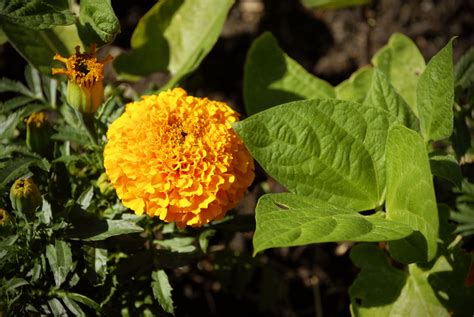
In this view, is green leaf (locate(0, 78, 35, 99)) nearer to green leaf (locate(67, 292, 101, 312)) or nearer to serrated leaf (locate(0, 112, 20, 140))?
serrated leaf (locate(0, 112, 20, 140))

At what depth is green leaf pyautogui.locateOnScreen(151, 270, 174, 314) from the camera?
1239mm

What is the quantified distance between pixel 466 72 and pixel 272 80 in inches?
19.7

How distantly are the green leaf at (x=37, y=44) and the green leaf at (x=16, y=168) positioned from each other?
291 mm

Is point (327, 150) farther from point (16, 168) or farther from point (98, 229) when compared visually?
point (16, 168)

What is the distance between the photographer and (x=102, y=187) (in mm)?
1334

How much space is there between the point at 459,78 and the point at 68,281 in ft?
3.48

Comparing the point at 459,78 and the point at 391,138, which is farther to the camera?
the point at 459,78

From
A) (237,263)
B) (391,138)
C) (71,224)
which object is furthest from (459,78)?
(71,224)

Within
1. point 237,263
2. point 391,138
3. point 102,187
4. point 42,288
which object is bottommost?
point 237,263

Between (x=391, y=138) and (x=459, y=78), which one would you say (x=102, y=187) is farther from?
(x=459, y=78)

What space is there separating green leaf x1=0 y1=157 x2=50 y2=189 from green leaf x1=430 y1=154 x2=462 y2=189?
2.65ft

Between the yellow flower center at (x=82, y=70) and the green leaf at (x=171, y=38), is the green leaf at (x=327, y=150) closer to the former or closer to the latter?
the yellow flower center at (x=82, y=70)

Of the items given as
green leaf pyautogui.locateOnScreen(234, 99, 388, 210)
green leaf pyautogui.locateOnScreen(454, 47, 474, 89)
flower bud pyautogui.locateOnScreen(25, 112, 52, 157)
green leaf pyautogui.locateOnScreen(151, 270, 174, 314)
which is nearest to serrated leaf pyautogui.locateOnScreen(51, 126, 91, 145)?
flower bud pyautogui.locateOnScreen(25, 112, 52, 157)

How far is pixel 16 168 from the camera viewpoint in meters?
1.24
